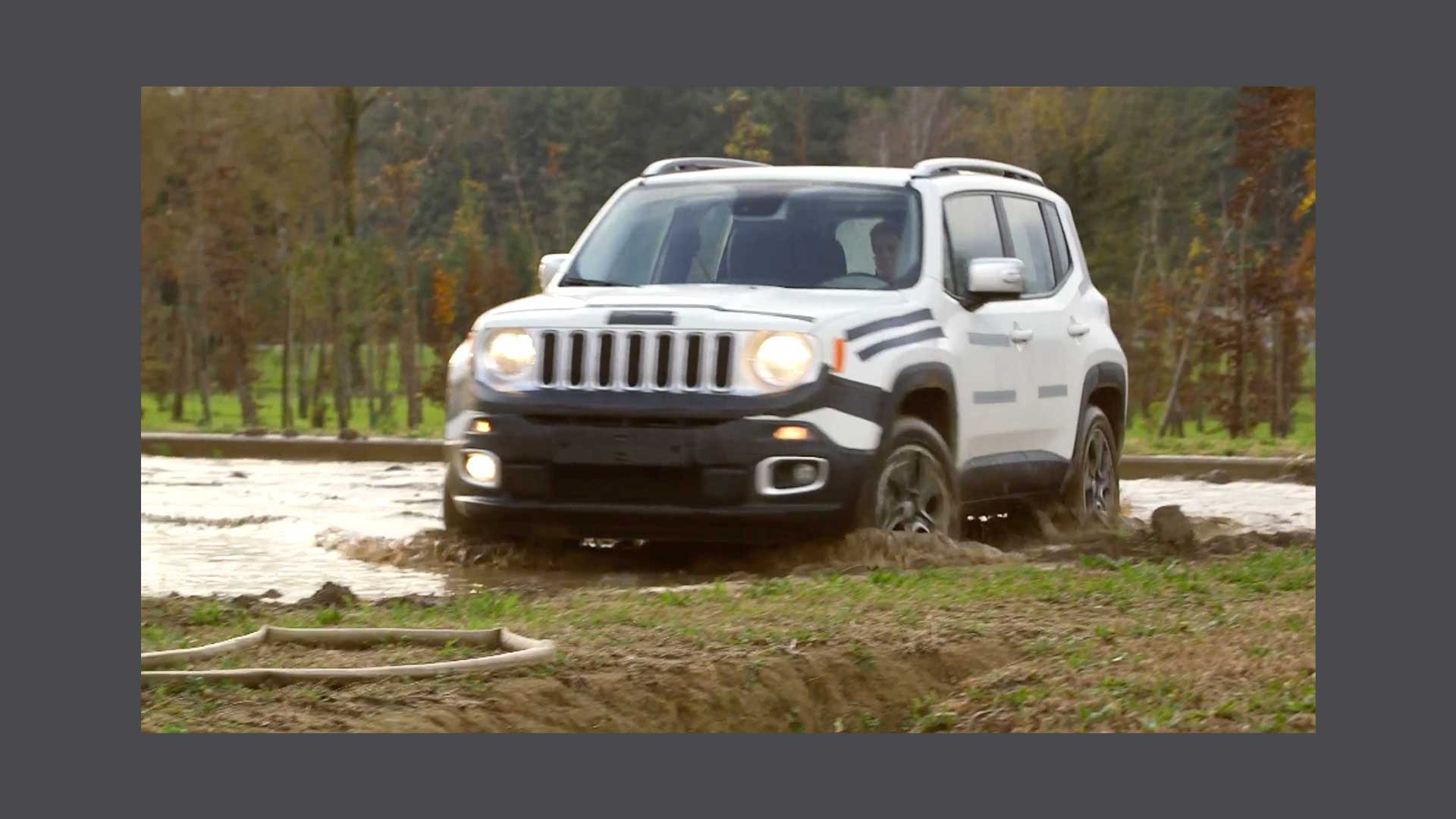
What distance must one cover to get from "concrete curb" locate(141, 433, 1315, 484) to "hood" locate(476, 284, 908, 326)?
763 centimetres

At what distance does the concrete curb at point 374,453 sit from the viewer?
63.1ft

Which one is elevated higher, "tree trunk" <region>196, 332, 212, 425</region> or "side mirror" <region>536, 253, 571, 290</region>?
"side mirror" <region>536, 253, 571, 290</region>

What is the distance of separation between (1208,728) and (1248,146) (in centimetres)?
1755

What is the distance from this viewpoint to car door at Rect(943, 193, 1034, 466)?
1234 centimetres

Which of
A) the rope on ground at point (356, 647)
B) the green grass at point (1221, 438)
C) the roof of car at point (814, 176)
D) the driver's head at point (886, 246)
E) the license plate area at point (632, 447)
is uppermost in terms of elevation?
the roof of car at point (814, 176)

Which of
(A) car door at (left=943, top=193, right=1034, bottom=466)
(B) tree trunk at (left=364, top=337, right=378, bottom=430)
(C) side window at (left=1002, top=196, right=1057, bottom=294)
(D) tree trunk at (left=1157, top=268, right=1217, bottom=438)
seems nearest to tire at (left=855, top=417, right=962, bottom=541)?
(A) car door at (left=943, top=193, right=1034, bottom=466)

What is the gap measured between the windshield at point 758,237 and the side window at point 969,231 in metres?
0.28

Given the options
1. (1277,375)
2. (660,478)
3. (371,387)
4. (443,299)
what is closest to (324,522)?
(660,478)

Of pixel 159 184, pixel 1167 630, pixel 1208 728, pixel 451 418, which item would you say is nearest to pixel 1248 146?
pixel 159 184

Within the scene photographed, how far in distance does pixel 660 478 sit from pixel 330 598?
5.68 ft

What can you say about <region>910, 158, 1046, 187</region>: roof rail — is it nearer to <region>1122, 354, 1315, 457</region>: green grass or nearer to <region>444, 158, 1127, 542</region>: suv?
<region>444, 158, 1127, 542</region>: suv

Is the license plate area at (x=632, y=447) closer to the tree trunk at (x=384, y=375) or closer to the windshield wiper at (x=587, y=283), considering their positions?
the windshield wiper at (x=587, y=283)

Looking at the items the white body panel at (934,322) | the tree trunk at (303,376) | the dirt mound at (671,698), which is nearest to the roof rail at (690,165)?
the white body panel at (934,322)

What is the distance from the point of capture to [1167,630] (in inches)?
361
